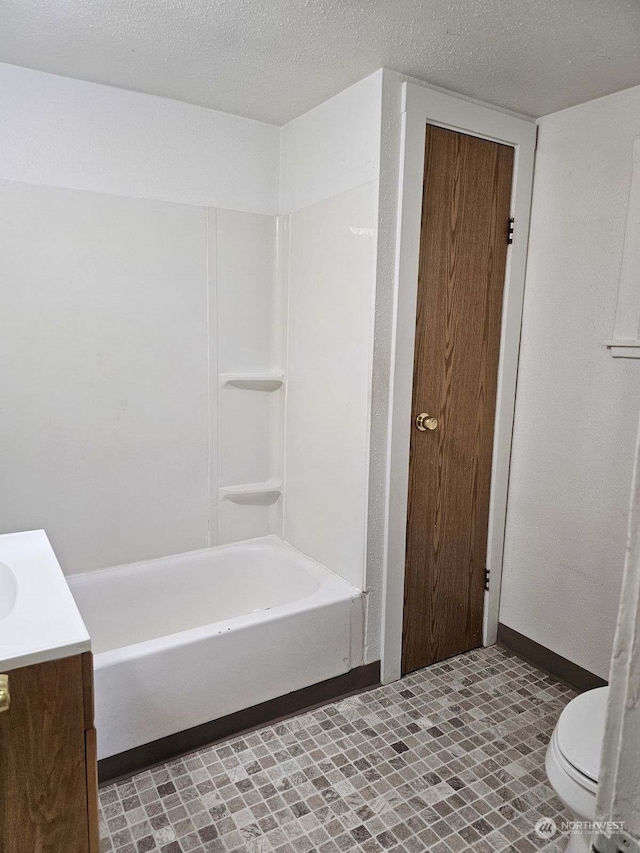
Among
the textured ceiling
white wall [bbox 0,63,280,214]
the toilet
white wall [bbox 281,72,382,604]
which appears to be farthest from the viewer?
white wall [bbox 281,72,382,604]

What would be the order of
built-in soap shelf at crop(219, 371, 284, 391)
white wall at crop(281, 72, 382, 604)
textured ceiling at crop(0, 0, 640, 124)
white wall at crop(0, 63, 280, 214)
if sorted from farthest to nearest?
built-in soap shelf at crop(219, 371, 284, 391), white wall at crop(281, 72, 382, 604), white wall at crop(0, 63, 280, 214), textured ceiling at crop(0, 0, 640, 124)

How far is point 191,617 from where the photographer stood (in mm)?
2443

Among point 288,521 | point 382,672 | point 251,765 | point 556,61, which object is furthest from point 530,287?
point 251,765

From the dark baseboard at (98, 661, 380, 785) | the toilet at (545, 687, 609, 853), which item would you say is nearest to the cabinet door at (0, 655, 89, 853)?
the dark baseboard at (98, 661, 380, 785)

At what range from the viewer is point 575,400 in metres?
2.23

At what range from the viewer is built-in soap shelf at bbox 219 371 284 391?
2523mm

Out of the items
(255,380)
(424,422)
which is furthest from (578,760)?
(255,380)

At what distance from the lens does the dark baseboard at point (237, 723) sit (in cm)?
179

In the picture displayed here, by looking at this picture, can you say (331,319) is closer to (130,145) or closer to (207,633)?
(130,145)

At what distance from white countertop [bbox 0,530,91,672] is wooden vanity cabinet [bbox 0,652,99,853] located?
3 cm

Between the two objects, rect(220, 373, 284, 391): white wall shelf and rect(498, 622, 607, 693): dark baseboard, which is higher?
rect(220, 373, 284, 391): white wall shelf

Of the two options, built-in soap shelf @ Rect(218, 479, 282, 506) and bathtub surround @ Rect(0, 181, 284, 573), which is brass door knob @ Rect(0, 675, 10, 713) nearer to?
bathtub surround @ Rect(0, 181, 284, 573)

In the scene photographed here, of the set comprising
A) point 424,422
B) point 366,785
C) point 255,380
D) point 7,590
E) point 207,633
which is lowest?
point 366,785

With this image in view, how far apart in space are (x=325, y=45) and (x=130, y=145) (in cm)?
84
